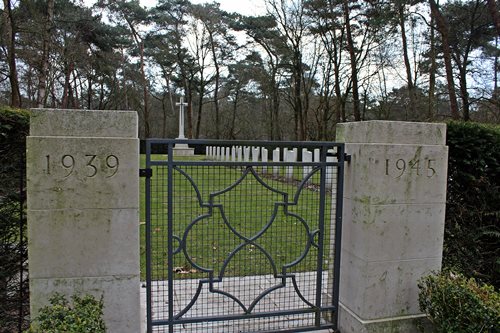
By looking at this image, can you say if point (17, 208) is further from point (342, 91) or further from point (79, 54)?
point (342, 91)

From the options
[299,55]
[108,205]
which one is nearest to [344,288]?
[108,205]

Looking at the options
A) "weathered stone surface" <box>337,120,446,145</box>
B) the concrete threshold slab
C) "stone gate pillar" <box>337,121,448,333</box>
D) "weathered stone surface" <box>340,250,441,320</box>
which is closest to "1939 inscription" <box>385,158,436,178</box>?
"stone gate pillar" <box>337,121,448,333</box>

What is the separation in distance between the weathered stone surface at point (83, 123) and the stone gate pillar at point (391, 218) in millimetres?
1575

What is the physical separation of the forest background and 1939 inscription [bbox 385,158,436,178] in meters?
8.80

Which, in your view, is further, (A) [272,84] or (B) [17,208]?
(A) [272,84]

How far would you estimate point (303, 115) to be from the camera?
23.4 meters

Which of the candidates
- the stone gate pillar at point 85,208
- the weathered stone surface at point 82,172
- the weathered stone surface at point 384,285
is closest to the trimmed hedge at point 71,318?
the stone gate pillar at point 85,208

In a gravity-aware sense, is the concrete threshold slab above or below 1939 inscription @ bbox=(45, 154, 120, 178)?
below

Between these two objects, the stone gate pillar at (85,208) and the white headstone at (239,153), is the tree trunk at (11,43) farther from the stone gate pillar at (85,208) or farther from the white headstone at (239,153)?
the stone gate pillar at (85,208)

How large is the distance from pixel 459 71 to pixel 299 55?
322 inches

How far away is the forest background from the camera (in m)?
13.5

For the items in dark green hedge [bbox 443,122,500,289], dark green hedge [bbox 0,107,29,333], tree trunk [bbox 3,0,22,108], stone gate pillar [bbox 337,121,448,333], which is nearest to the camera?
dark green hedge [bbox 0,107,29,333]

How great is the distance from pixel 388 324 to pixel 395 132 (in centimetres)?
137

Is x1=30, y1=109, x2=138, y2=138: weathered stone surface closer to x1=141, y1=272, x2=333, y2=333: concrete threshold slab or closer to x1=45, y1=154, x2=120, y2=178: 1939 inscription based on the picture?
x1=45, y1=154, x2=120, y2=178: 1939 inscription
